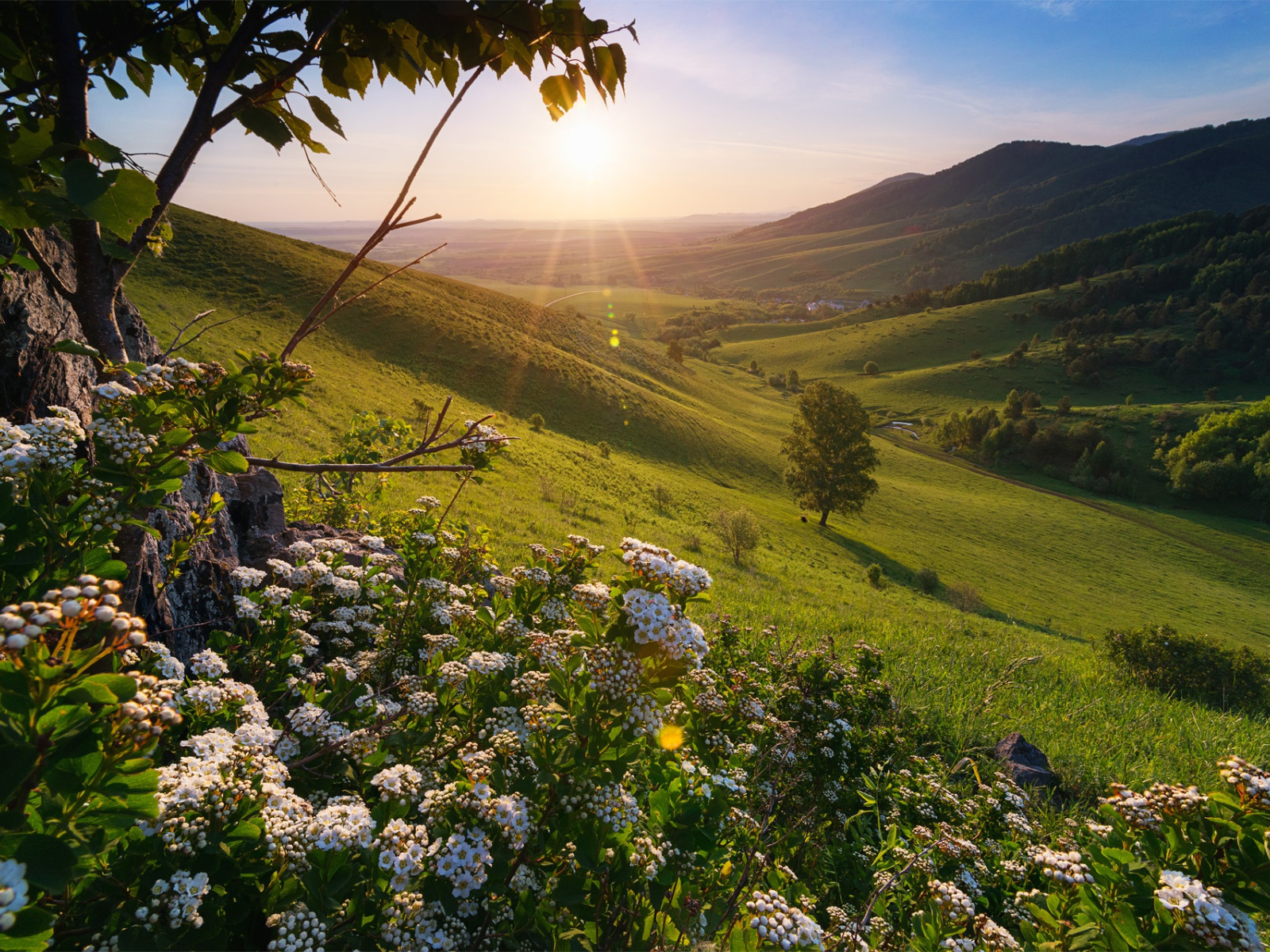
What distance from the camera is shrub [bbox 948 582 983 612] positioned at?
1255 inches

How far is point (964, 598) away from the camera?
32.0m

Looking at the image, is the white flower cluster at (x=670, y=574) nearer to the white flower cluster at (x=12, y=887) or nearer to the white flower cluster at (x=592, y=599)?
the white flower cluster at (x=592, y=599)

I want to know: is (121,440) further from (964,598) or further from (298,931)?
(964,598)

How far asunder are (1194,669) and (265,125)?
2197 centimetres

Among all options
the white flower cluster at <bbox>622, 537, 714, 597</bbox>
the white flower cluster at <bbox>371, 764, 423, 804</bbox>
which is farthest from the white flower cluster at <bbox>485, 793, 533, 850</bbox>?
the white flower cluster at <bbox>622, 537, 714, 597</bbox>

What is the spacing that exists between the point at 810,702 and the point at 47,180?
7161 mm

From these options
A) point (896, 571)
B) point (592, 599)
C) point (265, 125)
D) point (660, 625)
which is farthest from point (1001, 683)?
point (896, 571)

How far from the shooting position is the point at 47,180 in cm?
170

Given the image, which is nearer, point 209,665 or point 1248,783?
point 1248,783

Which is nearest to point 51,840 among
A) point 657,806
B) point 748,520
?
point 657,806

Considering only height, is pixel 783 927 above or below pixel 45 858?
below

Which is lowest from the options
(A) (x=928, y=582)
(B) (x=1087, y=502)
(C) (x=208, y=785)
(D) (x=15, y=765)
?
(B) (x=1087, y=502)

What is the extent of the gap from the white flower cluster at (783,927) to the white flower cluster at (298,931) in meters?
1.76

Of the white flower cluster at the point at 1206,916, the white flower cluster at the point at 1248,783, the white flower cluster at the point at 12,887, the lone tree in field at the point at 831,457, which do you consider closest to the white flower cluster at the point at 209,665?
the white flower cluster at the point at 12,887
